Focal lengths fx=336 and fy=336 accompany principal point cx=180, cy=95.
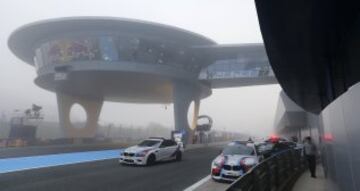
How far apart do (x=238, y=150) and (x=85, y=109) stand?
55.9 metres

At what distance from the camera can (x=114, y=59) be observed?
150 ft

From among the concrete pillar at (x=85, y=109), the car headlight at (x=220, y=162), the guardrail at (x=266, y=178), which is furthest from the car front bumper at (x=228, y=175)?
the concrete pillar at (x=85, y=109)

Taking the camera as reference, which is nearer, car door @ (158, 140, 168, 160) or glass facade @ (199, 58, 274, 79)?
car door @ (158, 140, 168, 160)

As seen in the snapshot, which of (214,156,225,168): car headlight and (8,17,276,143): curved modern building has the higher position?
(8,17,276,143): curved modern building

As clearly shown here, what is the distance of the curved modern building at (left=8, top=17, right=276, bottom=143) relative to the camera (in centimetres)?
4491

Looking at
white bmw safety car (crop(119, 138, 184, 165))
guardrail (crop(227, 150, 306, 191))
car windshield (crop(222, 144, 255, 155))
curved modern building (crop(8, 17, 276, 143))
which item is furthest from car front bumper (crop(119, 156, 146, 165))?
curved modern building (crop(8, 17, 276, 143))

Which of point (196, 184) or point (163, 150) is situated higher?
point (163, 150)

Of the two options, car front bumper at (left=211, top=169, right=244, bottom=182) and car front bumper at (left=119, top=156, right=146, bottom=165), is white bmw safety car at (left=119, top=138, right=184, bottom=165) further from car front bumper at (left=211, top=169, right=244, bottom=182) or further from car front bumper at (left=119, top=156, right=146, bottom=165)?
car front bumper at (left=211, top=169, right=244, bottom=182)

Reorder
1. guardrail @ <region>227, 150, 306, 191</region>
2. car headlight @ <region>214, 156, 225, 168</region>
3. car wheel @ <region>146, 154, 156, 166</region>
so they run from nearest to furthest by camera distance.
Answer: guardrail @ <region>227, 150, 306, 191</region>
car headlight @ <region>214, 156, 225, 168</region>
car wheel @ <region>146, 154, 156, 166</region>

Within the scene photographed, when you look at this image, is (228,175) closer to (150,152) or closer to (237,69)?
(150,152)

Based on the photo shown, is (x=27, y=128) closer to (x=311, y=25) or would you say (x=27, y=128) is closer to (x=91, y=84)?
(x=91, y=84)

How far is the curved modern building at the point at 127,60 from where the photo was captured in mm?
44906

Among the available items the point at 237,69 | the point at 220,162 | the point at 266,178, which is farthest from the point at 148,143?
the point at 237,69

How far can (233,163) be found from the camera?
1260 centimetres
